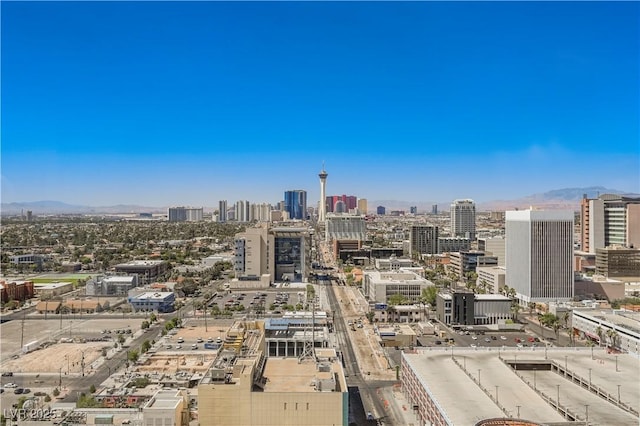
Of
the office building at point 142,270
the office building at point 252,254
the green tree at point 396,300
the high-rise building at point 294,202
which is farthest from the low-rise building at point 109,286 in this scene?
the high-rise building at point 294,202

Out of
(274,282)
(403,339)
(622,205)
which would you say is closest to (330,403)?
(403,339)

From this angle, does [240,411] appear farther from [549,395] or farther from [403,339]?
[403,339]

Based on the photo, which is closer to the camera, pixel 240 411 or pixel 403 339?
pixel 240 411

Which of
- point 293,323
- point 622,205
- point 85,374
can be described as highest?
point 622,205

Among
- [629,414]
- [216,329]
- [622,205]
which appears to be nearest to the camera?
[629,414]

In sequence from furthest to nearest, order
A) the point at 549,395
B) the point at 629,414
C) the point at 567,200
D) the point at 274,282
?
the point at 567,200, the point at 274,282, the point at 549,395, the point at 629,414

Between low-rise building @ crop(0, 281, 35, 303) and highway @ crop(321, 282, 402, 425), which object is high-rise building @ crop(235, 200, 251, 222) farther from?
highway @ crop(321, 282, 402, 425)
